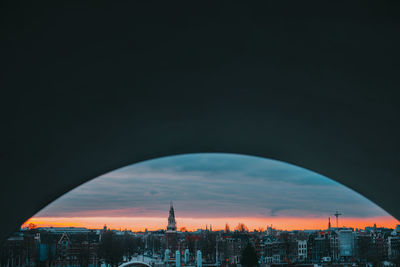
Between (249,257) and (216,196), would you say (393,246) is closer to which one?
(249,257)

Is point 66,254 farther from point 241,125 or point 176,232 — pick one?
point 241,125

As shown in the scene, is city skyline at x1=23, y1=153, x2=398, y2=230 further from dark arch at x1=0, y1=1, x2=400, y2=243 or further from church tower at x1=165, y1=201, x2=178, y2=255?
dark arch at x1=0, y1=1, x2=400, y2=243

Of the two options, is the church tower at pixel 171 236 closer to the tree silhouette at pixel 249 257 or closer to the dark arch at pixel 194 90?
the tree silhouette at pixel 249 257

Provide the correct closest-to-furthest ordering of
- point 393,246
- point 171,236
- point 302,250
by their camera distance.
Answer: point 393,246 → point 302,250 → point 171,236

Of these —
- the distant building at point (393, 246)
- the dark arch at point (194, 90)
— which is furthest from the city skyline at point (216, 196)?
the dark arch at point (194, 90)

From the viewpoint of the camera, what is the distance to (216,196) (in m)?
30.4

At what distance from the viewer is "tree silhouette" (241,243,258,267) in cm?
3162

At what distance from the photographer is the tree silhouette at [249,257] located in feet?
104

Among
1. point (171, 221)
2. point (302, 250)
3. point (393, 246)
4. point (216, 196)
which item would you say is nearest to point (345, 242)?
point (302, 250)

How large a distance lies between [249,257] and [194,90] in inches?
1137

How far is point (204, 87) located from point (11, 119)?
2.37 metres

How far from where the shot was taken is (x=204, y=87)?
5.14m

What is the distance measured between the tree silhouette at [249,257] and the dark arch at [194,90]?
25157mm

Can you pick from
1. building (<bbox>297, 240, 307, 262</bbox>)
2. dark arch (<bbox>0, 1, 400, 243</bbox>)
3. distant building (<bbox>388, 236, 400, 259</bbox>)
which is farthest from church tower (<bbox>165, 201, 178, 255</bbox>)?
dark arch (<bbox>0, 1, 400, 243</bbox>)
